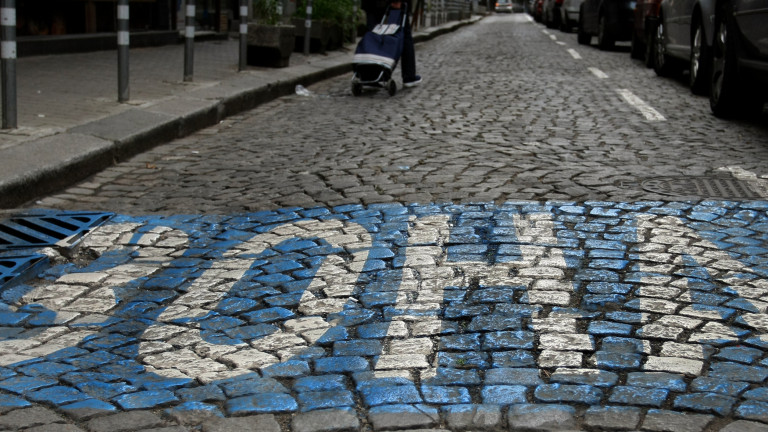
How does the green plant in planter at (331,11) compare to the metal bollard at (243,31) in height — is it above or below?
above

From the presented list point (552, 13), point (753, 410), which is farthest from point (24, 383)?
point (552, 13)

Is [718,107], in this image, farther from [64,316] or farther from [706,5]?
[64,316]

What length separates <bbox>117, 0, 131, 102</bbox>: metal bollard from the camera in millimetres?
7656

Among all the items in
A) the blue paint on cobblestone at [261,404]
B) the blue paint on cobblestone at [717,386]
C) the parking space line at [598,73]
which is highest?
the parking space line at [598,73]

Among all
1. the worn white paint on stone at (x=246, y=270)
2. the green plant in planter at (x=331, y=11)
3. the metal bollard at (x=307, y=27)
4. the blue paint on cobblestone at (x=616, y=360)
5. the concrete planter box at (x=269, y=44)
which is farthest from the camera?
the green plant in planter at (x=331, y=11)

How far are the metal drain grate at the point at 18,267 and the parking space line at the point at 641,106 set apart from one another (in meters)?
5.65

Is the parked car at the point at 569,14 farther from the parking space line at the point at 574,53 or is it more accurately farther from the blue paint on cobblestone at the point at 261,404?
the blue paint on cobblestone at the point at 261,404

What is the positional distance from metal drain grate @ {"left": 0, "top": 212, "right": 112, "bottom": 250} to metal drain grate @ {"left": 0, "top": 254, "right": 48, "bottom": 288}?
19 centimetres

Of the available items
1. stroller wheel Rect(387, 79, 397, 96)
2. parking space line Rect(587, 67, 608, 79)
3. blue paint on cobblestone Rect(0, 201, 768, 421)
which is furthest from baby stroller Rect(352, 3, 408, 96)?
blue paint on cobblestone Rect(0, 201, 768, 421)

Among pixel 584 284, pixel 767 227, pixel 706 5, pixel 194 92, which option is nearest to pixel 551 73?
pixel 706 5

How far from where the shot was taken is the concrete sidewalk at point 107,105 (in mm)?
5754

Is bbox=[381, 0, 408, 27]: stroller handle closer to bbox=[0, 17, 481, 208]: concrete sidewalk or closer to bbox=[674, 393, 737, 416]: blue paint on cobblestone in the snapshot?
bbox=[0, 17, 481, 208]: concrete sidewalk

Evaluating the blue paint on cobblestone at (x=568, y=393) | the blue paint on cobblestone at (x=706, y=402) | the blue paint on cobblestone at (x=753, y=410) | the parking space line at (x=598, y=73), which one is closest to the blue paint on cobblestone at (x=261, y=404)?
the blue paint on cobblestone at (x=568, y=393)

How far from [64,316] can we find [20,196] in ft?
6.22
